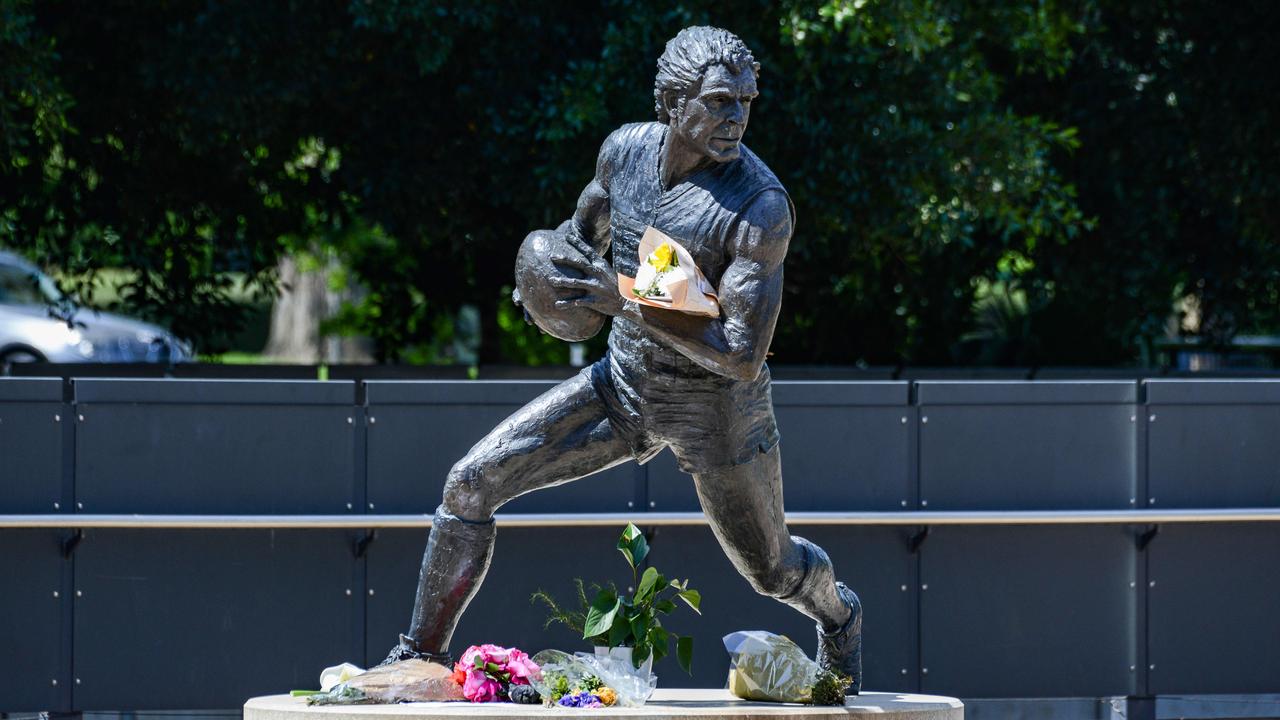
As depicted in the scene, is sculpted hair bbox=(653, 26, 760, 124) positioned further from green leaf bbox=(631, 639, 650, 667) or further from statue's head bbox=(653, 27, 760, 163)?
green leaf bbox=(631, 639, 650, 667)

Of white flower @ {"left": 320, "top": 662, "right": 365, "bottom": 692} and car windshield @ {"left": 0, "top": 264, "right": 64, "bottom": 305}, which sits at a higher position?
car windshield @ {"left": 0, "top": 264, "right": 64, "bottom": 305}

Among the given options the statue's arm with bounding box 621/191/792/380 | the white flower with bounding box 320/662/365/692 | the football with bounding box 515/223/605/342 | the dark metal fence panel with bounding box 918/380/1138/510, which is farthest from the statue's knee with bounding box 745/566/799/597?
the dark metal fence panel with bounding box 918/380/1138/510

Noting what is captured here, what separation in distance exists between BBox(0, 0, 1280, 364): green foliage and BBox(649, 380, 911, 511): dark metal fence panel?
14.0ft

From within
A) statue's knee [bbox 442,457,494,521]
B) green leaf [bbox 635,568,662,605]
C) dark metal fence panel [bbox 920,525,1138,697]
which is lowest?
dark metal fence panel [bbox 920,525,1138,697]

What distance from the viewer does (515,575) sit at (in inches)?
315

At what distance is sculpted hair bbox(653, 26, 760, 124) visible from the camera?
5.07 m

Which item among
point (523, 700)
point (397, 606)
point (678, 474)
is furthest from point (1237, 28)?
point (523, 700)

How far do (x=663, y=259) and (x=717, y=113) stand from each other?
0.51 meters

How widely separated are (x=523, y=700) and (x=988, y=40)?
33.3ft

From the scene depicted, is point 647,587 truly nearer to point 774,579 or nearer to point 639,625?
point 639,625

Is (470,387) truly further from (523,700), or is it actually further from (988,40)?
(988,40)

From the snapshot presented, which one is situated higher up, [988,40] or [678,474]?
[988,40]

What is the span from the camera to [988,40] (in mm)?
14219

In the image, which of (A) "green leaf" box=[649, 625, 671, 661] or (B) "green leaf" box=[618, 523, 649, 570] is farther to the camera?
(B) "green leaf" box=[618, 523, 649, 570]
